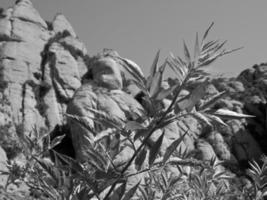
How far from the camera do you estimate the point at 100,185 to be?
1.20m

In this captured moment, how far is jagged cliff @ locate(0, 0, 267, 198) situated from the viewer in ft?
93.9

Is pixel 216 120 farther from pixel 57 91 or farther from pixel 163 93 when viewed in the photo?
pixel 57 91

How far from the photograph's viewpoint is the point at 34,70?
32.3 meters

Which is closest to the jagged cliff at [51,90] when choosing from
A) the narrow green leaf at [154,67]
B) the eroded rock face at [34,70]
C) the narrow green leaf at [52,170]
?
the eroded rock face at [34,70]

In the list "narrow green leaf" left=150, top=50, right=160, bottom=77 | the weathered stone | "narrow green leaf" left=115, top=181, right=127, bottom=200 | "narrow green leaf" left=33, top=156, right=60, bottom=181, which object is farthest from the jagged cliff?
"narrow green leaf" left=150, top=50, right=160, bottom=77

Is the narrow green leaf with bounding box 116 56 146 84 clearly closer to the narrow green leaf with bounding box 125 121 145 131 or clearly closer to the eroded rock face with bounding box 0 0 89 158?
the narrow green leaf with bounding box 125 121 145 131

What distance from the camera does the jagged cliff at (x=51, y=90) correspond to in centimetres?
2861

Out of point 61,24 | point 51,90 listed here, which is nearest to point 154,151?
point 51,90

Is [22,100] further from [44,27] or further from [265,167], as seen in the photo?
[265,167]

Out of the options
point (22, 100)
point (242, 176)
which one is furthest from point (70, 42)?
point (242, 176)

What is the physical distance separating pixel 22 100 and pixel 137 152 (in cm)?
2944

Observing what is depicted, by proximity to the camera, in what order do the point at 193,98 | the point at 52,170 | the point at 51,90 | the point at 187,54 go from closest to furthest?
the point at 193,98 → the point at 187,54 → the point at 52,170 → the point at 51,90

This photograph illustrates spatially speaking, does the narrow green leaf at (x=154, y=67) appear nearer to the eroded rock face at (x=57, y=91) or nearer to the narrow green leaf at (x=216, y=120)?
the narrow green leaf at (x=216, y=120)

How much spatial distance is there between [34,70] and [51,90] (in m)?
2.44
